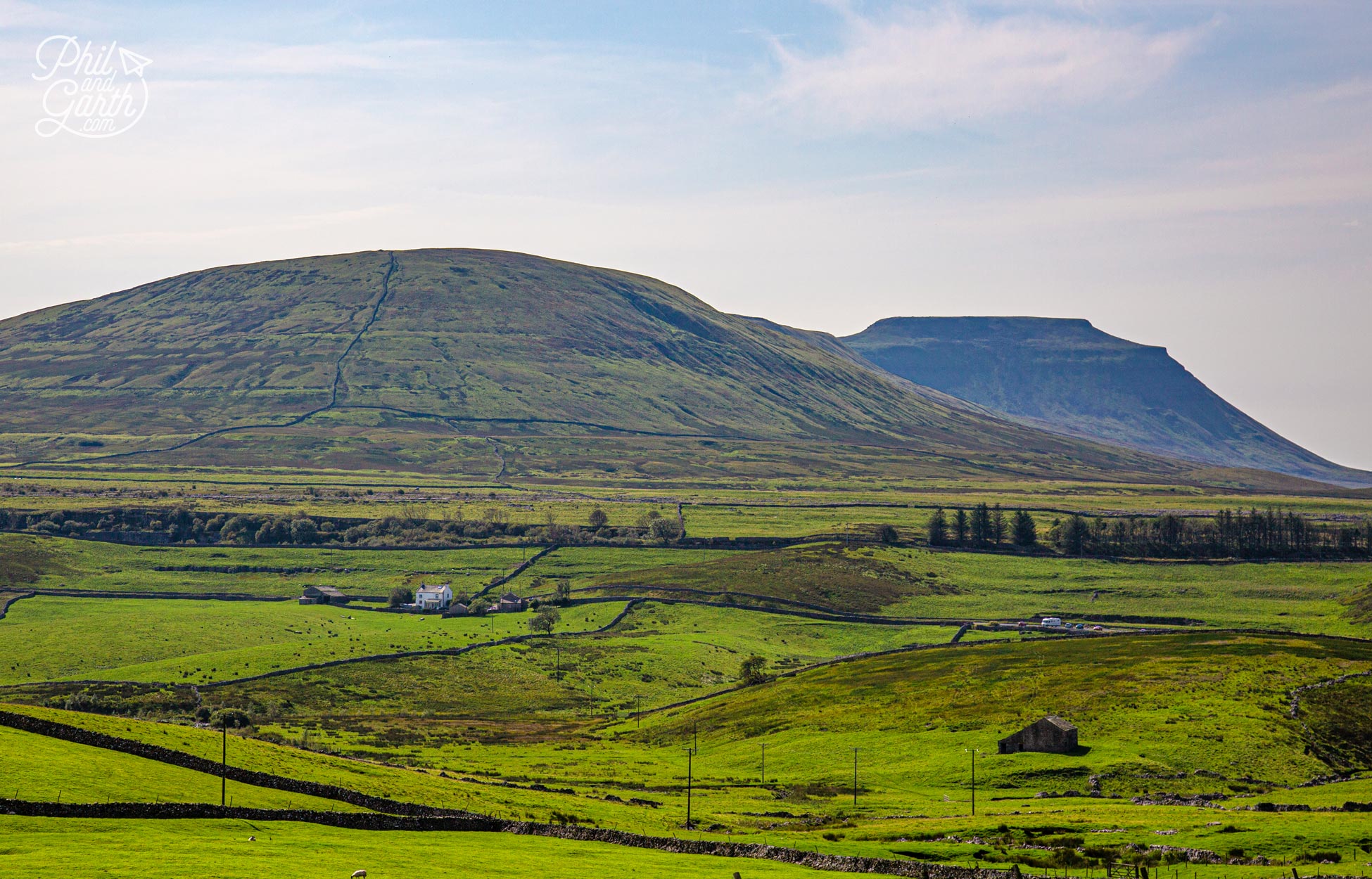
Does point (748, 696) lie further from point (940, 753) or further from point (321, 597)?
point (321, 597)

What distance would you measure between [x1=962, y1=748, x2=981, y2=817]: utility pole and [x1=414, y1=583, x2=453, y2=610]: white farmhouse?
3610 inches

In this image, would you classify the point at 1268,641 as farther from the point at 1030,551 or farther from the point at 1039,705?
the point at 1030,551

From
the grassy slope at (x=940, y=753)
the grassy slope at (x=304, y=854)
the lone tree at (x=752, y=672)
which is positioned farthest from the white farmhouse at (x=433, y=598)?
the grassy slope at (x=304, y=854)

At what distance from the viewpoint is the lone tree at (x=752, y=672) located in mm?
117312

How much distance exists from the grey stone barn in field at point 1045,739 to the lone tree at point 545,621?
73.4 meters

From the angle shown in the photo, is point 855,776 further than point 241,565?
No

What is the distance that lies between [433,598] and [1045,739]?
97.8 m

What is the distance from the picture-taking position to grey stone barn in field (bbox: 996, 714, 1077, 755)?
76.9m

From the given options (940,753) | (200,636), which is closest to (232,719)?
(200,636)

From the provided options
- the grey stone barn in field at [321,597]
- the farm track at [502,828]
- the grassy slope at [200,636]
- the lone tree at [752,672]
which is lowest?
the lone tree at [752,672]

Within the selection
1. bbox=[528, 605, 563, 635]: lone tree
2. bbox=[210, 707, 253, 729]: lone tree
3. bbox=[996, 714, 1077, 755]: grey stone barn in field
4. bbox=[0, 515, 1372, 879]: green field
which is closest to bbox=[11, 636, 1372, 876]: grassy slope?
bbox=[0, 515, 1372, 879]: green field

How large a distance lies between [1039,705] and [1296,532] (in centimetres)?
13230

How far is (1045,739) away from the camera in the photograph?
77625 millimetres

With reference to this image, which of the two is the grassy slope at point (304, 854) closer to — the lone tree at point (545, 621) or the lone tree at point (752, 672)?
the lone tree at point (752, 672)
